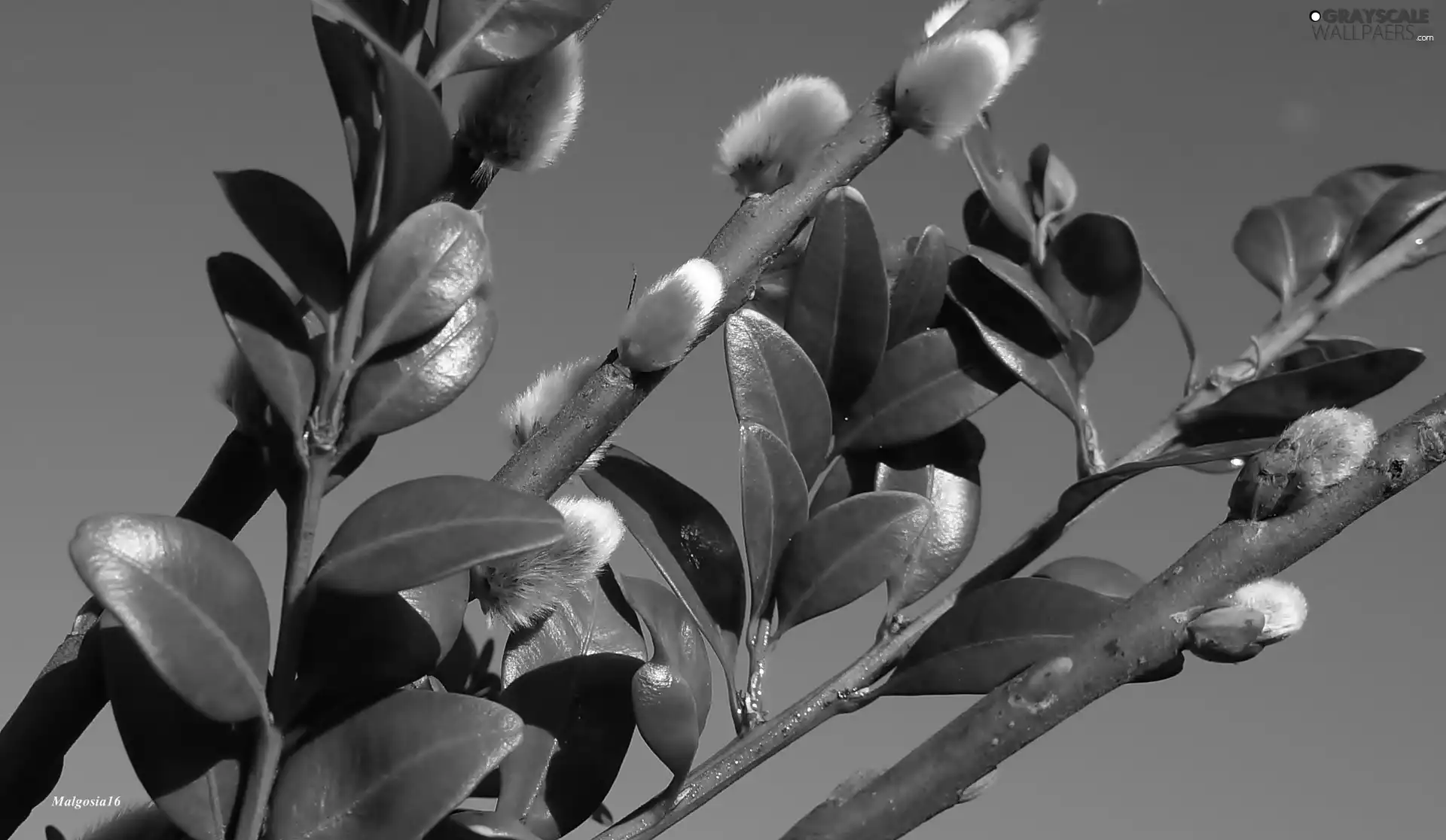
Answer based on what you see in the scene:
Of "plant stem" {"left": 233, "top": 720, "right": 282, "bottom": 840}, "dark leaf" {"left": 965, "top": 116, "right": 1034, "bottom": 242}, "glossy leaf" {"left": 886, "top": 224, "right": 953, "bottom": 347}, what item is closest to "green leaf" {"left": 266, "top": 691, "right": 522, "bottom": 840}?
"plant stem" {"left": 233, "top": 720, "right": 282, "bottom": 840}

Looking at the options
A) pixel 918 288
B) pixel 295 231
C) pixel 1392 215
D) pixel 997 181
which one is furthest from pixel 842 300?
pixel 1392 215

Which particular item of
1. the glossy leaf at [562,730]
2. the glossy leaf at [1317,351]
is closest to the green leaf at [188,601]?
the glossy leaf at [562,730]

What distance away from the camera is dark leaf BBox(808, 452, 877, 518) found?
2.06ft

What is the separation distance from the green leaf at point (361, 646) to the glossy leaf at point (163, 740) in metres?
0.04

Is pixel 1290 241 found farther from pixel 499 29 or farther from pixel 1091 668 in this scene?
pixel 499 29

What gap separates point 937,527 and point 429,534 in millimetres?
308

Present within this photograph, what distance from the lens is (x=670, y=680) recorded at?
48 cm

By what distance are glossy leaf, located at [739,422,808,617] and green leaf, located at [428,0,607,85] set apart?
0.65 feet

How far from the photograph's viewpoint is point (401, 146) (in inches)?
16.4

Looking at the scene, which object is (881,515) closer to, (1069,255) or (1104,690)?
(1104,690)

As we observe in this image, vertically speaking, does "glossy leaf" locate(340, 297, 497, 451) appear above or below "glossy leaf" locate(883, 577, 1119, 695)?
above

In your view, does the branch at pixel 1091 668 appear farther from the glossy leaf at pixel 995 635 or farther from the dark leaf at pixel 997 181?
the dark leaf at pixel 997 181

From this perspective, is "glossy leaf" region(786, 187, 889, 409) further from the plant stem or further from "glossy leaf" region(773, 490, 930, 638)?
the plant stem

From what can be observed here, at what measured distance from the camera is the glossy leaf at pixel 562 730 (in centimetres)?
52
